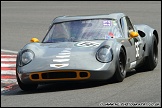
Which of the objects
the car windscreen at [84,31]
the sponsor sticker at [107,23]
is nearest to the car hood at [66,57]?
the car windscreen at [84,31]

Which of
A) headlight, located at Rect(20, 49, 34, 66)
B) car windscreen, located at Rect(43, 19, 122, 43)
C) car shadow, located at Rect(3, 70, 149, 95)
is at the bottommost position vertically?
car shadow, located at Rect(3, 70, 149, 95)

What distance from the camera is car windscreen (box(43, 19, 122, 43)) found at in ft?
33.4

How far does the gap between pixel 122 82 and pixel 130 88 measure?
662mm

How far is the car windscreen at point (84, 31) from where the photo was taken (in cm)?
1019

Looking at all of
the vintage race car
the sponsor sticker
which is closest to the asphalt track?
the vintage race car

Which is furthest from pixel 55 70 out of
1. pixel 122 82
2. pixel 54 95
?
pixel 122 82

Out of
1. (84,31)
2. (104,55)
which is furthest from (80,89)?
(84,31)

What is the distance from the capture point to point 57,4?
86.6ft

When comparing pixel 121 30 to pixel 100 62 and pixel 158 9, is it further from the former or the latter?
pixel 158 9

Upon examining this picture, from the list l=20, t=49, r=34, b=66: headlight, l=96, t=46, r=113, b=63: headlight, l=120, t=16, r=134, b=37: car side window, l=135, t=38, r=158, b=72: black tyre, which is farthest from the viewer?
l=135, t=38, r=158, b=72: black tyre

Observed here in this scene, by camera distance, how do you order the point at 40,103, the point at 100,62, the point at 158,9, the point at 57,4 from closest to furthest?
the point at 40,103 → the point at 100,62 → the point at 158,9 → the point at 57,4

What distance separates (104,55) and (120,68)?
17.7 inches

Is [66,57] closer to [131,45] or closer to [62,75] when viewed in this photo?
[62,75]

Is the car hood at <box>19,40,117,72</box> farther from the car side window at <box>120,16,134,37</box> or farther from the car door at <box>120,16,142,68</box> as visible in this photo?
the car side window at <box>120,16,134,37</box>
